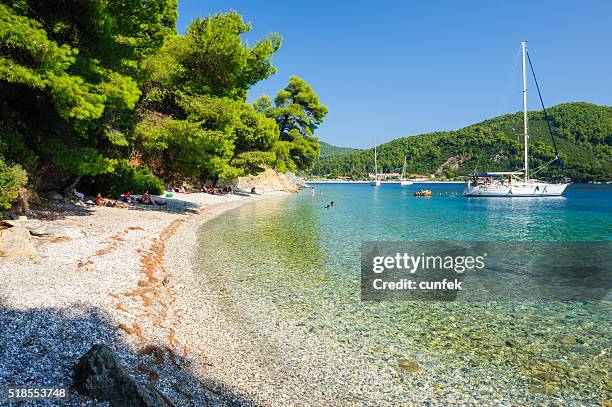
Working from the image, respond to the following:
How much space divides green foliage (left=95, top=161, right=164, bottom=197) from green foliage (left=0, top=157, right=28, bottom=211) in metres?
8.27

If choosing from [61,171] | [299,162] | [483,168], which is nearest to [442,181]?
[483,168]

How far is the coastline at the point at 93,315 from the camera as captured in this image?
14.8 ft

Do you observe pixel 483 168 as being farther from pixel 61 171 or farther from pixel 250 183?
pixel 61 171

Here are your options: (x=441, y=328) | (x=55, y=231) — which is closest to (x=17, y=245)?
(x=55, y=231)

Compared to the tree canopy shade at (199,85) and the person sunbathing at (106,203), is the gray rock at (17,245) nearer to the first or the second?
the tree canopy shade at (199,85)

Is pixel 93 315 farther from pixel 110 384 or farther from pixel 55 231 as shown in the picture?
pixel 55 231

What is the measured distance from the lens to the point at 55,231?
35.7 feet

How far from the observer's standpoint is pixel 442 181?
17275 centimetres

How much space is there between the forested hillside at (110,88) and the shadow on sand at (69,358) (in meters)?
7.03

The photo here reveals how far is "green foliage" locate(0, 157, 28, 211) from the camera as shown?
10594 mm

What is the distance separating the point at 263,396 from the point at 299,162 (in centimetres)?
6832

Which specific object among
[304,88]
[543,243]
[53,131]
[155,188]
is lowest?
[543,243]

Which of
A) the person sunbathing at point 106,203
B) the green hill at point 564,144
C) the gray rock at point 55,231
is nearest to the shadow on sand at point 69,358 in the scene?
the gray rock at point 55,231

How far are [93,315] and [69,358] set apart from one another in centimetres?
161
